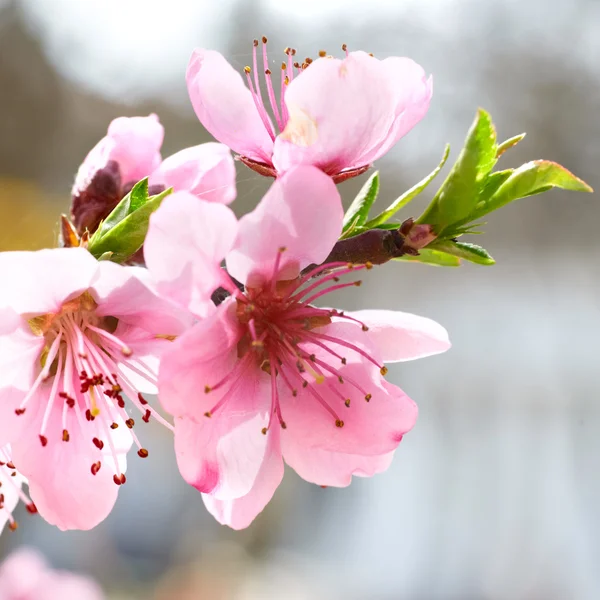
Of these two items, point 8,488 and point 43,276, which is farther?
point 8,488

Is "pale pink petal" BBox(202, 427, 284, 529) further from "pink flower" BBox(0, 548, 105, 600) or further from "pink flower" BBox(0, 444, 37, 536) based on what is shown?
"pink flower" BBox(0, 548, 105, 600)

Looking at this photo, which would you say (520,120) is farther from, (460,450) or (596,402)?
(460,450)

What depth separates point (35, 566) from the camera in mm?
1479

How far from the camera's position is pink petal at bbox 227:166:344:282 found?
0.28m

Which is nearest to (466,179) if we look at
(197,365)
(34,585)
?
(197,365)

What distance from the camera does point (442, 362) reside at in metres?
2.49

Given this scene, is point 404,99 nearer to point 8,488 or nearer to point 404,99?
point 404,99

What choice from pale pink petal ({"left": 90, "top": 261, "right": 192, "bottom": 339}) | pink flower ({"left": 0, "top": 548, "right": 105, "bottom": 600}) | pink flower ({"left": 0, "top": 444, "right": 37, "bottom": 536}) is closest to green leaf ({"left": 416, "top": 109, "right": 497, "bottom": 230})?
pale pink petal ({"left": 90, "top": 261, "right": 192, "bottom": 339})

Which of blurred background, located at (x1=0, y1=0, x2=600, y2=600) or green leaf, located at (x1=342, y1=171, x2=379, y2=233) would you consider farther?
blurred background, located at (x1=0, y1=0, x2=600, y2=600)

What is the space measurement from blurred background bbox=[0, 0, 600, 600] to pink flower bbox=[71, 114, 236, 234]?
1.36 m

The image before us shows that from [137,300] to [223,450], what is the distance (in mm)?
80

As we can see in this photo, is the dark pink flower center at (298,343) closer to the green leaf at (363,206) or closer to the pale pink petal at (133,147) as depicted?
the green leaf at (363,206)

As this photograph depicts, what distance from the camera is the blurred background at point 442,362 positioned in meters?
1.98

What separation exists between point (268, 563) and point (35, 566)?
3.50 ft
